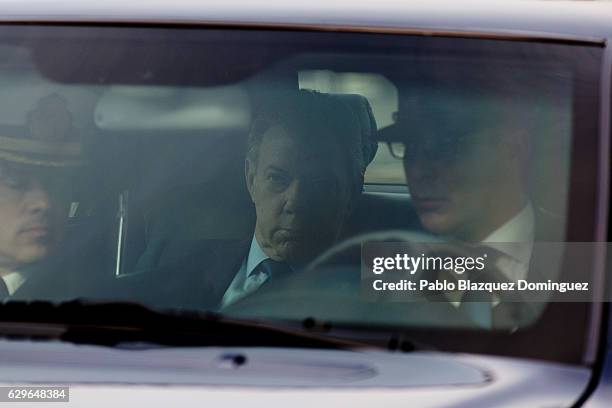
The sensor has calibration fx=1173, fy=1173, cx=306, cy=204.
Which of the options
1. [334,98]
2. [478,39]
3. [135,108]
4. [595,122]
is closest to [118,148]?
[135,108]

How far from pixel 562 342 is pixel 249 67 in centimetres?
80

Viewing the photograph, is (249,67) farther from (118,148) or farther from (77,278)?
(77,278)

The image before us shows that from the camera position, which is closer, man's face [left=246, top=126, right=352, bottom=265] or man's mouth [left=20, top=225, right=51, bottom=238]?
man's face [left=246, top=126, right=352, bottom=265]

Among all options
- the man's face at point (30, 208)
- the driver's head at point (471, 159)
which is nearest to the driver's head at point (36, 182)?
the man's face at point (30, 208)

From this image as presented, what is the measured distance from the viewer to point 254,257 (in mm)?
2609

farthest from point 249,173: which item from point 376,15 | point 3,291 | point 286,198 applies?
point 3,291

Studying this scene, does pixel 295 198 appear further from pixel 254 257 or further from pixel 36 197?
pixel 36 197

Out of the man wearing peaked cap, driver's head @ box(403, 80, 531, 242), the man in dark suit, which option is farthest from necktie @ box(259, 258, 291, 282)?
the man wearing peaked cap

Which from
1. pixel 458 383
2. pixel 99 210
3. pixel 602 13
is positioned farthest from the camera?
pixel 99 210

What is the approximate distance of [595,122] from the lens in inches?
85.9

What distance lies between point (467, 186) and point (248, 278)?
505 mm

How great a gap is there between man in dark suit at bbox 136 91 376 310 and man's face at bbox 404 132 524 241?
17 cm

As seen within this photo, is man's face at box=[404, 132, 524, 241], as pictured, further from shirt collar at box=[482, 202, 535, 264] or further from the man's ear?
the man's ear

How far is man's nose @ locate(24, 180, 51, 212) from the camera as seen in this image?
2.53m
